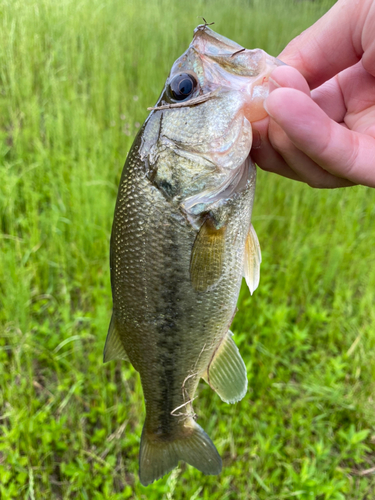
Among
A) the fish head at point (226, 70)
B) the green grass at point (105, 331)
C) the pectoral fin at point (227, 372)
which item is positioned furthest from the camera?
the green grass at point (105, 331)

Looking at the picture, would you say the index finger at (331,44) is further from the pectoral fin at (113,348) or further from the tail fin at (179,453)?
the tail fin at (179,453)

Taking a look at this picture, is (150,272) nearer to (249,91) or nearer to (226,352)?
(226,352)

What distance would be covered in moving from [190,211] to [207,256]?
0.53 ft

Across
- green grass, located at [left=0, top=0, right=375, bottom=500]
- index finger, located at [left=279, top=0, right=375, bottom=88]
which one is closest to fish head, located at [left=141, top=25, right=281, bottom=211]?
index finger, located at [left=279, top=0, right=375, bottom=88]

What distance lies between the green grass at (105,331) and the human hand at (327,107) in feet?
4.00

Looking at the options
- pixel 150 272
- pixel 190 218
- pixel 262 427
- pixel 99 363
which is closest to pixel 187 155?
pixel 190 218

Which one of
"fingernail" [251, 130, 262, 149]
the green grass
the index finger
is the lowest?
the green grass

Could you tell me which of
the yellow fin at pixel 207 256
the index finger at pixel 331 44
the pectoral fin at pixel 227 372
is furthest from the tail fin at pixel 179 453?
the index finger at pixel 331 44

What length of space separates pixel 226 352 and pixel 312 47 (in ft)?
4.18

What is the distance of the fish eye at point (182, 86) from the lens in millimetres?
1150

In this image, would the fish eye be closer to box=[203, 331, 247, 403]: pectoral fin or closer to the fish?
the fish

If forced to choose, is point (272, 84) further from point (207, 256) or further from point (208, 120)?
point (207, 256)

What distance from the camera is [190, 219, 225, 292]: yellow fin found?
1.13m

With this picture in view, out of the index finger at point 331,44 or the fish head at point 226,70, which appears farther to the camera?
the index finger at point 331,44
